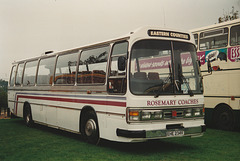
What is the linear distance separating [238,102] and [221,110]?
3.14 feet

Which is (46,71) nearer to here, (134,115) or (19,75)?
(19,75)

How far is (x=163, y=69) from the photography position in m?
8.61

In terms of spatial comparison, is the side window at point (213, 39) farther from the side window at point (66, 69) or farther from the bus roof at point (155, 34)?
the side window at point (66, 69)

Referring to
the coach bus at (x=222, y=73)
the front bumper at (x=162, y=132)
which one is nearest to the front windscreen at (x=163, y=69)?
the front bumper at (x=162, y=132)

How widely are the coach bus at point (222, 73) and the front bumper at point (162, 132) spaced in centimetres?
482

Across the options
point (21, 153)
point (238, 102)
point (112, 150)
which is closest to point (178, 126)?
point (112, 150)

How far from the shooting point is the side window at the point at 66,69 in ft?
36.3

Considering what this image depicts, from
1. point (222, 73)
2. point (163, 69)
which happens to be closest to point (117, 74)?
point (163, 69)

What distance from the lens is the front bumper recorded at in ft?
25.6

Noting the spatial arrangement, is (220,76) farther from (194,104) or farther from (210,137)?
(194,104)

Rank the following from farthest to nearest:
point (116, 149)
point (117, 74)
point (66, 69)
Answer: point (66, 69)
point (116, 149)
point (117, 74)

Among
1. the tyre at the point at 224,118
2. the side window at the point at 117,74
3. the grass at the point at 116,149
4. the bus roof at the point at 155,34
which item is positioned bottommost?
the grass at the point at 116,149

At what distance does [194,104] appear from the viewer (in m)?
8.75

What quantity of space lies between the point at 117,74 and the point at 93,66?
1460 millimetres
